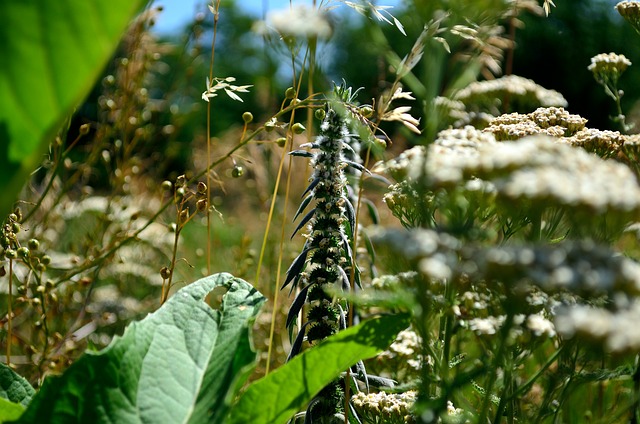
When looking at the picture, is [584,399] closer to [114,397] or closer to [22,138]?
[114,397]

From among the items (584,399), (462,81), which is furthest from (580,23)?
(462,81)

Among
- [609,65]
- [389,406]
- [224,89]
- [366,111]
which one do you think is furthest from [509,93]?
[389,406]

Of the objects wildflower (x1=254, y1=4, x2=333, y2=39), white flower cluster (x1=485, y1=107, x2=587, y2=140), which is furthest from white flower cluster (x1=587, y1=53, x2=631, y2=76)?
wildflower (x1=254, y1=4, x2=333, y2=39)

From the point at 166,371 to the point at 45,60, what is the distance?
0.58 m

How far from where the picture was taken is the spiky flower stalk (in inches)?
50.7

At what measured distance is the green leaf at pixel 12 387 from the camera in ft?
4.09

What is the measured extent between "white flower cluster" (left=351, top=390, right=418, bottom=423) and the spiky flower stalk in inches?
2.2

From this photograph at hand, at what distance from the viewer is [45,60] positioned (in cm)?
80

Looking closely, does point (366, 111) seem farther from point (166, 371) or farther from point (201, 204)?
point (166, 371)

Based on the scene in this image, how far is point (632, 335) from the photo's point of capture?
666mm

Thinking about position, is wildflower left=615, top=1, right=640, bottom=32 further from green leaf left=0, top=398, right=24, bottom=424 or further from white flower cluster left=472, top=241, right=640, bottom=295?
green leaf left=0, top=398, right=24, bottom=424

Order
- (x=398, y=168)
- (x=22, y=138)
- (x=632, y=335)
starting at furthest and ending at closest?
(x=398, y=168)
(x=22, y=138)
(x=632, y=335)

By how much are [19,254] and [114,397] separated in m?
0.57

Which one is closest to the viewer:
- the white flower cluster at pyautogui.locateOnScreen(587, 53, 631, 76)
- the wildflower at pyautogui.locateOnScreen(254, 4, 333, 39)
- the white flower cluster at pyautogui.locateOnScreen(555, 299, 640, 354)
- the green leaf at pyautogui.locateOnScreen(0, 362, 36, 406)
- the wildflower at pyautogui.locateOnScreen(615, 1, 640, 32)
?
the white flower cluster at pyautogui.locateOnScreen(555, 299, 640, 354)
